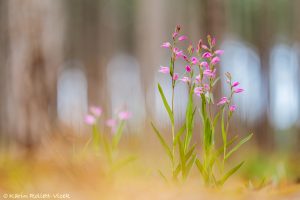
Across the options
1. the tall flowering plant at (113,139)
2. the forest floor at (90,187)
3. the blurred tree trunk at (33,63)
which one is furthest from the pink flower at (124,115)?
the blurred tree trunk at (33,63)

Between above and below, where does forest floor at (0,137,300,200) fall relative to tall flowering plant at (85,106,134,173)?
below

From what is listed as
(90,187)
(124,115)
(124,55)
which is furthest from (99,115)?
(124,55)

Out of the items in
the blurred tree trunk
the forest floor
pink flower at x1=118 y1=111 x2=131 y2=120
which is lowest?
the forest floor

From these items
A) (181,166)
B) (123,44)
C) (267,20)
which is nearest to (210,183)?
(181,166)

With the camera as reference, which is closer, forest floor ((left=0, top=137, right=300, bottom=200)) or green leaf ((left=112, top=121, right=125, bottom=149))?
forest floor ((left=0, top=137, right=300, bottom=200))

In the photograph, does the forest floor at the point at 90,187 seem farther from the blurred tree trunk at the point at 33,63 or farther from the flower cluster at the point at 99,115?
the blurred tree trunk at the point at 33,63

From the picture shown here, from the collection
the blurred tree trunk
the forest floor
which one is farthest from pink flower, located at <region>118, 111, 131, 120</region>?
the blurred tree trunk

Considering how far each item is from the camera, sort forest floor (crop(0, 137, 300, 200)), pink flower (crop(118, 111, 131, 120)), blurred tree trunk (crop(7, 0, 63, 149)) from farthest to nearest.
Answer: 1. blurred tree trunk (crop(7, 0, 63, 149))
2. pink flower (crop(118, 111, 131, 120))
3. forest floor (crop(0, 137, 300, 200))

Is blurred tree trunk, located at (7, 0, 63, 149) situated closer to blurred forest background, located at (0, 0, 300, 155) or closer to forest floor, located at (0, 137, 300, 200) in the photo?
blurred forest background, located at (0, 0, 300, 155)

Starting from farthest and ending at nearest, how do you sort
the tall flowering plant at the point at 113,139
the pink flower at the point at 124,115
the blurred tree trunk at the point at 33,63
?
the blurred tree trunk at the point at 33,63, the pink flower at the point at 124,115, the tall flowering plant at the point at 113,139
